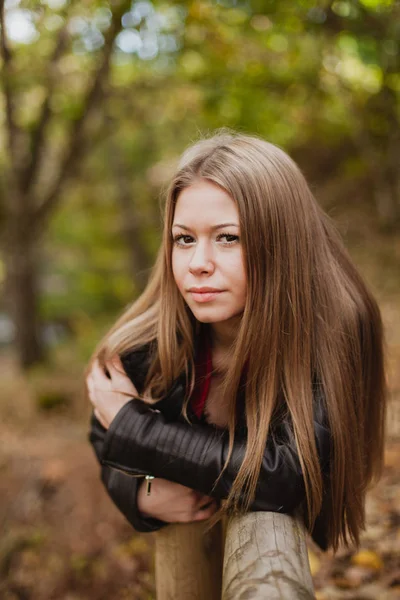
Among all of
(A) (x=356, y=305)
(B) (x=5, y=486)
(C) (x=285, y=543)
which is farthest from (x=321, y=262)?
(B) (x=5, y=486)

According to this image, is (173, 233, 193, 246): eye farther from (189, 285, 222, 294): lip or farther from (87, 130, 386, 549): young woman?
(189, 285, 222, 294): lip

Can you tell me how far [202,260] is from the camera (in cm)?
161

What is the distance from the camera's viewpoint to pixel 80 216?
11.9 meters

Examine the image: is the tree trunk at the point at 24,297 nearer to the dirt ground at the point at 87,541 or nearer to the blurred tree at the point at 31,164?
the blurred tree at the point at 31,164

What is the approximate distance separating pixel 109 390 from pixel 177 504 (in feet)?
1.38

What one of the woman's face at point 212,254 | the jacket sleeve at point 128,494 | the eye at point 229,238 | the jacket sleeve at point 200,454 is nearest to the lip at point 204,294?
the woman's face at point 212,254

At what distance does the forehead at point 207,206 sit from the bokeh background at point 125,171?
589mm

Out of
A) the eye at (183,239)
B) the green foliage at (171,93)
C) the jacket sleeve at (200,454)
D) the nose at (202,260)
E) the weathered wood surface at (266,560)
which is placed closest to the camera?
the weathered wood surface at (266,560)

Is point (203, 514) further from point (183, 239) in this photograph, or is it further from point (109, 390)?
point (183, 239)

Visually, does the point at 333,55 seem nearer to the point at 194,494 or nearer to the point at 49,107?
the point at 49,107

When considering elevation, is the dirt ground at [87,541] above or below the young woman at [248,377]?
below

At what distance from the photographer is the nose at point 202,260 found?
161 centimetres

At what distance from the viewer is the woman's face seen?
1622 mm

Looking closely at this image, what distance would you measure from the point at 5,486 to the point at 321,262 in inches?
136
